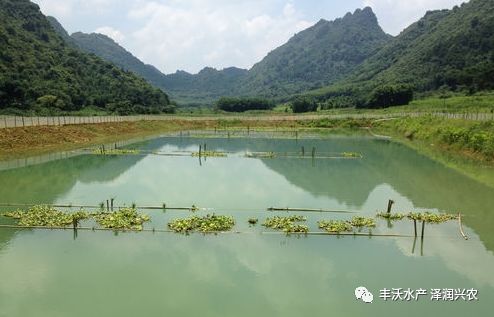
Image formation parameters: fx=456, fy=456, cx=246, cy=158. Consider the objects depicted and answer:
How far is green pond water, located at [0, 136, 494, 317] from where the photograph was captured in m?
11.1

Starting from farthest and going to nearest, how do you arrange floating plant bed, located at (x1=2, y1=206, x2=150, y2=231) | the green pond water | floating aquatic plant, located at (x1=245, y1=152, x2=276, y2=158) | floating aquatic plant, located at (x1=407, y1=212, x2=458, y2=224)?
floating aquatic plant, located at (x1=245, y1=152, x2=276, y2=158), floating aquatic plant, located at (x1=407, y1=212, x2=458, y2=224), floating plant bed, located at (x1=2, y1=206, x2=150, y2=231), the green pond water

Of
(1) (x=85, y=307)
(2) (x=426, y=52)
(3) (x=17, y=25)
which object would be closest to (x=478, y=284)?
(1) (x=85, y=307)

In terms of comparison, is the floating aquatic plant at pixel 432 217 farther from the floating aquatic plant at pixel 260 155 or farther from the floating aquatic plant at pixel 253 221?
the floating aquatic plant at pixel 260 155

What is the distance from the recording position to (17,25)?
368ft

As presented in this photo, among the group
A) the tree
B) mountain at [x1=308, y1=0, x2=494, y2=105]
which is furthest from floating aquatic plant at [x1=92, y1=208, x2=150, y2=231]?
the tree

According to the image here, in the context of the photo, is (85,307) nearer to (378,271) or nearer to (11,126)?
(378,271)

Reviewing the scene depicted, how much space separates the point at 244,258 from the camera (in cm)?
1406

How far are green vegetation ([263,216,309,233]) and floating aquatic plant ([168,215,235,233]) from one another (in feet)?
4.85

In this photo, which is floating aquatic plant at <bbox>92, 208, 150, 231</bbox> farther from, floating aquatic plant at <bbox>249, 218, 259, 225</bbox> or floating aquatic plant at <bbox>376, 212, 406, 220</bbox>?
floating aquatic plant at <bbox>376, 212, 406, 220</bbox>

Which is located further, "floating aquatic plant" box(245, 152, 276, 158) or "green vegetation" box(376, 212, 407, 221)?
"floating aquatic plant" box(245, 152, 276, 158)

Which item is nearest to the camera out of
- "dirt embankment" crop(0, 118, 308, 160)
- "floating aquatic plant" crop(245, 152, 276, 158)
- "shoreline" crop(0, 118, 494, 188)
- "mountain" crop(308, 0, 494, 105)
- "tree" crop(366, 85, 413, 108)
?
"shoreline" crop(0, 118, 494, 188)

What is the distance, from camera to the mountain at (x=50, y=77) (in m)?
79.9

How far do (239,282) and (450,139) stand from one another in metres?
35.7

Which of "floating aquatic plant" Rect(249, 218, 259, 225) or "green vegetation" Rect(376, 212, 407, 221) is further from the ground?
"floating aquatic plant" Rect(249, 218, 259, 225)
